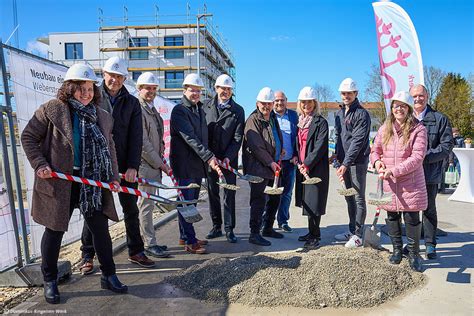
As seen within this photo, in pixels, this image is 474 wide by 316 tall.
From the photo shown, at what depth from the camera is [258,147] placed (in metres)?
5.25

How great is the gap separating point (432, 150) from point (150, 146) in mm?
3474

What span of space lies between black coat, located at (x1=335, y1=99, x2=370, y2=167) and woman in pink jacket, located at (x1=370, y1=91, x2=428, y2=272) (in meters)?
0.60

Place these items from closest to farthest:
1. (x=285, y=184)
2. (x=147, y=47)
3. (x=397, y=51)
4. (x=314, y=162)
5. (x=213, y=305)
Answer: (x=213, y=305) → (x=314, y=162) → (x=285, y=184) → (x=397, y=51) → (x=147, y=47)

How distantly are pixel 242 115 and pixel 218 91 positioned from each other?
0.48 m

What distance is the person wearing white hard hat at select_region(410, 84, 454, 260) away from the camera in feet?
15.5

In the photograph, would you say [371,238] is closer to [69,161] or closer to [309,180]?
[309,180]

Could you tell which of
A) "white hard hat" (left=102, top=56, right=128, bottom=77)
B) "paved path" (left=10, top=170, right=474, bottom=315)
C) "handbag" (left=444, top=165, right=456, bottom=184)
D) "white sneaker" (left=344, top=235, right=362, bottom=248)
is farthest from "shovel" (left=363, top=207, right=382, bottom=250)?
"handbag" (left=444, top=165, right=456, bottom=184)

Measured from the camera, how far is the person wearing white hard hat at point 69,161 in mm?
3260

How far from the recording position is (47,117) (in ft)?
10.7

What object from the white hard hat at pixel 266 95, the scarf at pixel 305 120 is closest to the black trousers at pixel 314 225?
the scarf at pixel 305 120

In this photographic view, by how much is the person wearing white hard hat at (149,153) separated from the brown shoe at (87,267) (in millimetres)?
765

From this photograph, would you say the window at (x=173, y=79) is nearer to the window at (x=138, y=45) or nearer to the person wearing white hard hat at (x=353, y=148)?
the window at (x=138, y=45)

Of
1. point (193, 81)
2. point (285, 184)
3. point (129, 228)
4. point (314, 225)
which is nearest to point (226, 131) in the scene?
point (193, 81)

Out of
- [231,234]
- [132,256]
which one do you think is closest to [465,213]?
[231,234]
